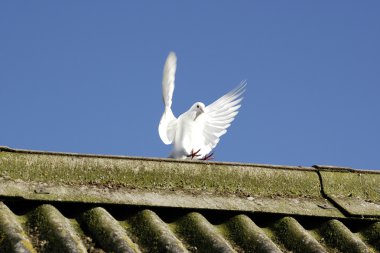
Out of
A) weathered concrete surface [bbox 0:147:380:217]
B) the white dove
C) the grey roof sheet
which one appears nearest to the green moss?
weathered concrete surface [bbox 0:147:380:217]

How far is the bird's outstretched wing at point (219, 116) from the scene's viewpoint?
38.0 ft

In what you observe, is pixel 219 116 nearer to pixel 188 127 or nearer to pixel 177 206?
pixel 188 127

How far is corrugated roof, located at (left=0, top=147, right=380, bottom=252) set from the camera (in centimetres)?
459

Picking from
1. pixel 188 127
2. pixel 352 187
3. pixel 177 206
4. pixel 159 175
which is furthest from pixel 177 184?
pixel 188 127

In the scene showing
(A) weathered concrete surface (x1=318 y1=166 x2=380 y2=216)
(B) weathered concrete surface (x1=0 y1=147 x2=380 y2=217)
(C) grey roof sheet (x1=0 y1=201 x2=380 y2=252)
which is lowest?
(C) grey roof sheet (x1=0 y1=201 x2=380 y2=252)

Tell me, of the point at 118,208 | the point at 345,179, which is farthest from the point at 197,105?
the point at 118,208

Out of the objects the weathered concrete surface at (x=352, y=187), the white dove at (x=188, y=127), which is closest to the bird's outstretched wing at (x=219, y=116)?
the white dove at (x=188, y=127)

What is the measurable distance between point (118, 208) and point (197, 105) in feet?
21.5

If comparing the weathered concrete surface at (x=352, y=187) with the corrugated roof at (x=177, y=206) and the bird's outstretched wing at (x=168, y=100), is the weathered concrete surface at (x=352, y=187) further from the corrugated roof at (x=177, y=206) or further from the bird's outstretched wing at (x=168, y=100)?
the bird's outstretched wing at (x=168, y=100)

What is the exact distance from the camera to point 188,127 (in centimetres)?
1126

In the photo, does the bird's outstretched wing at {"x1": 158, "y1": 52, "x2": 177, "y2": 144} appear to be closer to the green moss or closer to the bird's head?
the bird's head

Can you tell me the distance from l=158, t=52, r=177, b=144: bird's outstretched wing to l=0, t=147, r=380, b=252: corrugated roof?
5.40m

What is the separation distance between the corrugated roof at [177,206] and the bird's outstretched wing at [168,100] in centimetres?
540

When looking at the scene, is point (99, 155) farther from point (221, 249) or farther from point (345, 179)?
point (345, 179)
